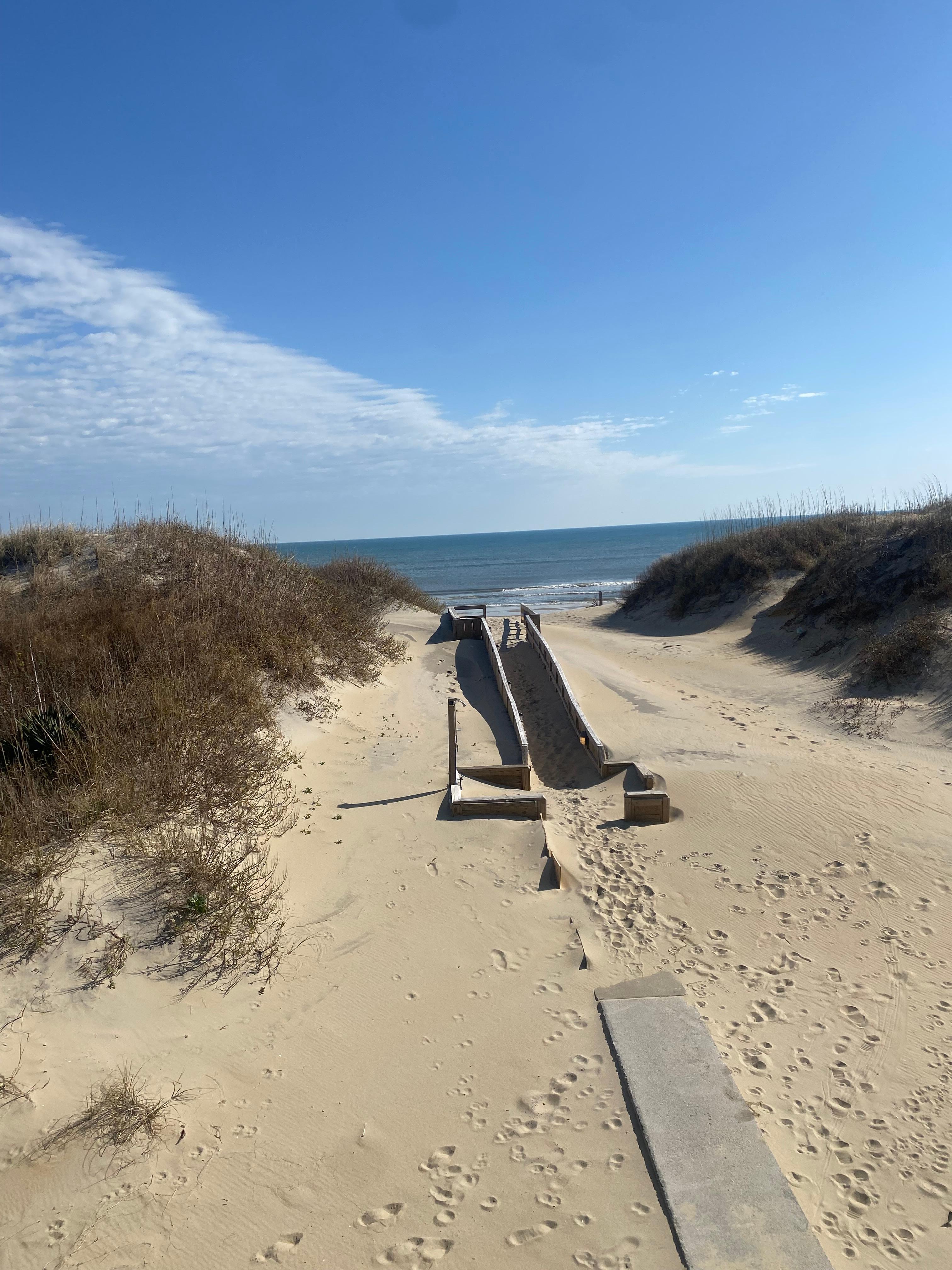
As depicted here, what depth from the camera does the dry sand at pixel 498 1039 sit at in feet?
10.4

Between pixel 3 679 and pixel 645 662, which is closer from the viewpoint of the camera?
pixel 3 679

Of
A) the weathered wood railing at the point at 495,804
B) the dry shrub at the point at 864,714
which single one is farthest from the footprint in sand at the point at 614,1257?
the dry shrub at the point at 864,714

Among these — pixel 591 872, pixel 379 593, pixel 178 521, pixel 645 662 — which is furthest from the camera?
pixel 379 593

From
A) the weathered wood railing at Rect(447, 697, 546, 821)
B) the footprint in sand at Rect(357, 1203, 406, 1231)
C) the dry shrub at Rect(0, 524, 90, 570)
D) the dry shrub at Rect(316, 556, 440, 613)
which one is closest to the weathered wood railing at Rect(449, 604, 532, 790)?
the weathered wood railing at Rect(447, 697, 546, 821)

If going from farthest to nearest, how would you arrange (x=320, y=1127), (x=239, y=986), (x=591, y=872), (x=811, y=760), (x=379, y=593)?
(x=379, y=593), (x=811, y=760), (x=591, y=872), (x=239, y=986), (x=320, y=1127)

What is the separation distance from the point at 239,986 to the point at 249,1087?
31.7 inches

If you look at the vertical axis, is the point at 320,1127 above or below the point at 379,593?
below

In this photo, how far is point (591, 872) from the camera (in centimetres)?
653

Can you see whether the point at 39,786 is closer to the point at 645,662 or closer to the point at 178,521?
the point at 178,521

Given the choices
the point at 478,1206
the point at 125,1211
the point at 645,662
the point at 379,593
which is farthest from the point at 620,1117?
the point at 379,593

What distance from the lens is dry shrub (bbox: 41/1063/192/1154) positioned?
136 inches

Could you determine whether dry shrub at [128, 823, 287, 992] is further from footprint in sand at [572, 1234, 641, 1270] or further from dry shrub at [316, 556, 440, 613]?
dry shrub at [316, 556, 440, 613]

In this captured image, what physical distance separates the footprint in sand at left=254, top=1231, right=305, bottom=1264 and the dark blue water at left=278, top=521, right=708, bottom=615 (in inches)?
531

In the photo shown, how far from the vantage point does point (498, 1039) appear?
437cm
